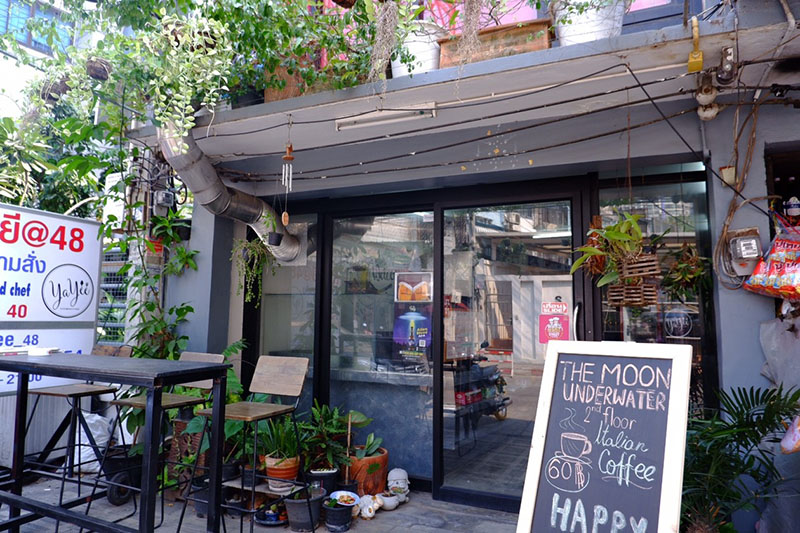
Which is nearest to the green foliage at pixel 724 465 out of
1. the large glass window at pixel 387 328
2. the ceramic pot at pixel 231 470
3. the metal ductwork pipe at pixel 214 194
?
the large glass window at pixel 387 328

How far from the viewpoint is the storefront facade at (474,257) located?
3.40 metres

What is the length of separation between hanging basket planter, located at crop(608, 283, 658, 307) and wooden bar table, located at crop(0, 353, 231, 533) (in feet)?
8.05

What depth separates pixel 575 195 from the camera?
407cm

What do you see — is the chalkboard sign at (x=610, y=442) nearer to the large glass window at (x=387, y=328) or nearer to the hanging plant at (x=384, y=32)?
the hanging plant at (x=384, y=32)

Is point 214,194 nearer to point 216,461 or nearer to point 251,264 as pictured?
point 251,264

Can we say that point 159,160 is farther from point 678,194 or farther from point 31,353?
point 678,194

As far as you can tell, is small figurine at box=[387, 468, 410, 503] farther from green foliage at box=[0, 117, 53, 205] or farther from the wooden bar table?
green foliage at box=[0, 117, 53, 205]

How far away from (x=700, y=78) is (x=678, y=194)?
3.44 feet

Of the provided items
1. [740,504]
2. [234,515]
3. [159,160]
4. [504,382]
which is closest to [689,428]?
[740,504]

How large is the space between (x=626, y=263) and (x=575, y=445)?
1552mm

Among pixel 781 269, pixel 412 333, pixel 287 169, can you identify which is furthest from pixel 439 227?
pixel 781 269

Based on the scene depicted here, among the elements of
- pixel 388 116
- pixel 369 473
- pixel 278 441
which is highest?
pixel 388 116

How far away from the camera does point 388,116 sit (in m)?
3.74

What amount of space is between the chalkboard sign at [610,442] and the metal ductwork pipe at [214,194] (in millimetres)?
3170
